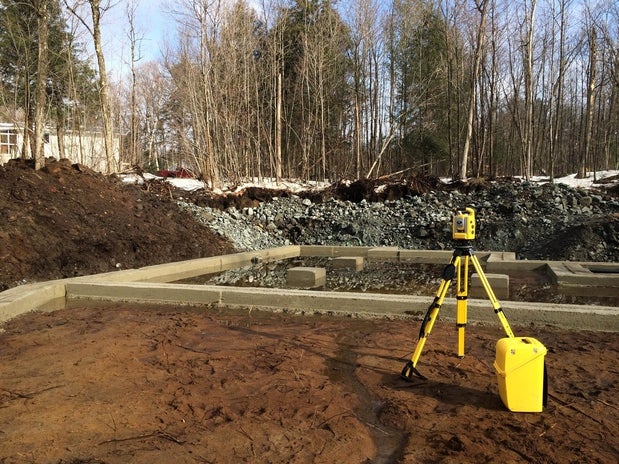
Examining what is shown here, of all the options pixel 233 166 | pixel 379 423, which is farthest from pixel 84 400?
pixel 233 166

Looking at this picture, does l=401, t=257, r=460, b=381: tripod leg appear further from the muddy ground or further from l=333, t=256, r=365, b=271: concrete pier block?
l=333, t=256, r=365, b=271: concrete pier block

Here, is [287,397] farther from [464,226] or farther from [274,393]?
[464,226]

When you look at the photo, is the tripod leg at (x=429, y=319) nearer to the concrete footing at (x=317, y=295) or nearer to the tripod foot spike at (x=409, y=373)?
the tripod foot spike at (x=409, y=373)

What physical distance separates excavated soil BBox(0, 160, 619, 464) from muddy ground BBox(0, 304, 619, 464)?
0.05 ft

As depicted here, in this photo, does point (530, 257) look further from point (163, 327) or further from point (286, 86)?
point (286, 86)

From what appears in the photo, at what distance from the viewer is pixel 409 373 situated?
14.2ft

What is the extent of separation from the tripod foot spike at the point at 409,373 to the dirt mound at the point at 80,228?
7485 millimetres

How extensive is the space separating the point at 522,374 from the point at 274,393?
1954mm

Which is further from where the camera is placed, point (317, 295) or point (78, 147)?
point (78, 147)

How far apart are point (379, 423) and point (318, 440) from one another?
0.55 meters

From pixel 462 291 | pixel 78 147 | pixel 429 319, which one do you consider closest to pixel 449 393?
pixel 429 319

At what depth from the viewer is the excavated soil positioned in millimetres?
3227

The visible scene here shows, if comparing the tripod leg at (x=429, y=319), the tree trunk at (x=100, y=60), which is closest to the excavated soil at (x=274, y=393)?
the tripod leg at (x=429, y=319)

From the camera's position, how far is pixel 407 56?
1220 inches
